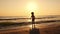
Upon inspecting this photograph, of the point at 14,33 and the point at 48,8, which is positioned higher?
the point at 48,8

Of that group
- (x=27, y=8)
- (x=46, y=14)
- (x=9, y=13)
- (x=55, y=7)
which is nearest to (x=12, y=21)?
(x=9, y=13)

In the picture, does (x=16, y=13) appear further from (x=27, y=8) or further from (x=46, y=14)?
→ (x=46, y=14)

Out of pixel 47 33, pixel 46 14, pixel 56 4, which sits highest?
pixel 56 4

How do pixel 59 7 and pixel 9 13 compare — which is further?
pixel 59 7

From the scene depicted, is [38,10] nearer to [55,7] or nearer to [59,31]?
[55,7]

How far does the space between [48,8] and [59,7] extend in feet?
0.96

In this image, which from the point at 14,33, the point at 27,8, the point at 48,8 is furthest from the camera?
the point at 48,8

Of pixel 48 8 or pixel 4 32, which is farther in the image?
pixel 48 8

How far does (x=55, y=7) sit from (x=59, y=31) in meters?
0.73

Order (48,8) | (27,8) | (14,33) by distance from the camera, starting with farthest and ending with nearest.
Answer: (48,8)
(27,8)
(14,33)

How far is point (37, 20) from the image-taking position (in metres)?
3.10

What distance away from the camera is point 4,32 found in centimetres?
257

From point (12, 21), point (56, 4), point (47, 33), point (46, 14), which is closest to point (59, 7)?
point (56, 4)

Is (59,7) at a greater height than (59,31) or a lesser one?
greater
